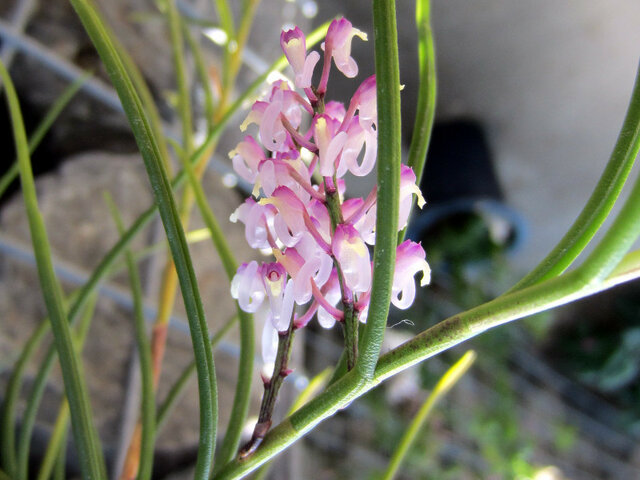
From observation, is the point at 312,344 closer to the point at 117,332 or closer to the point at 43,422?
the point at 117,332

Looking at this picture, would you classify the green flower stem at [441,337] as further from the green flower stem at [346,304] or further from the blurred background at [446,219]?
the blurred background at [446,219]

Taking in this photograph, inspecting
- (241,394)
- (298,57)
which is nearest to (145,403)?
(241,394)

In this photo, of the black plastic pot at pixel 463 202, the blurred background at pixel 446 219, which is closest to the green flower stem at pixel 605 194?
the blurred background at pixel 446 219

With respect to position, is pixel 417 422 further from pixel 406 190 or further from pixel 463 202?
pixel 463 202

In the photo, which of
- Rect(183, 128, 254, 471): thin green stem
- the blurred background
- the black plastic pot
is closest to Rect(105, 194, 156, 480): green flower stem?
Rect(183, 128, 254, 471): thin green stem

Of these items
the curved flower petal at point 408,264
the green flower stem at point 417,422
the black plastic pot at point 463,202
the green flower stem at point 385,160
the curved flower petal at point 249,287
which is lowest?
the black plastic pot at point 463,202

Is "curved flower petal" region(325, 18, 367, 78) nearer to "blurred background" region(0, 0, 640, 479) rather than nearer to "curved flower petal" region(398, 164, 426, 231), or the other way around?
"curved flower petal" region(398, 164, 426, 231)
